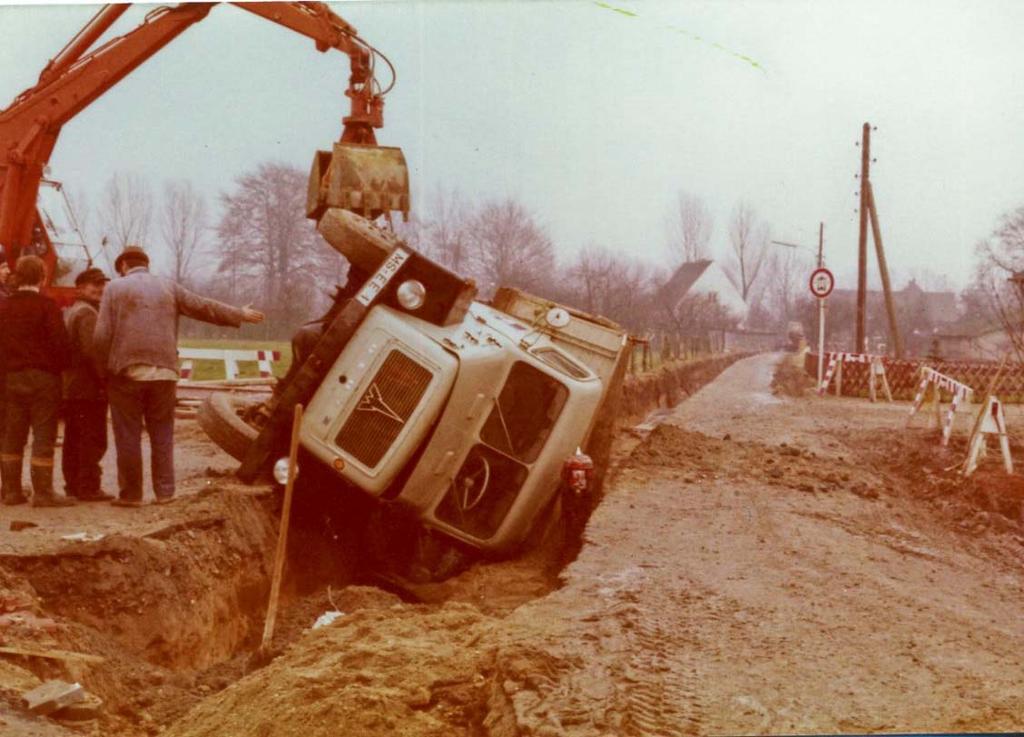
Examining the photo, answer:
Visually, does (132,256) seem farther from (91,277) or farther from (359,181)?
(359,181)

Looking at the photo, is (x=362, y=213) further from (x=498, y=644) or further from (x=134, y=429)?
(x=498, y=644)

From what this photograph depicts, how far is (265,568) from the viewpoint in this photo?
7891 millimetres

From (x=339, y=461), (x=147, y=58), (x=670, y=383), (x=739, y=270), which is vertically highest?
(x=147, y=58)

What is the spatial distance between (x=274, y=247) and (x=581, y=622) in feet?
13.6

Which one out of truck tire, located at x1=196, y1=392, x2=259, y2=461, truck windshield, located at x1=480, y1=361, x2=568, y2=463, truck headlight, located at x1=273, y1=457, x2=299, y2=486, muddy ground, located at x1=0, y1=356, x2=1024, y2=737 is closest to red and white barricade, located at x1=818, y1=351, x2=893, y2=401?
muddy ground, located at x1=0, y1=356, x2=1024, y2=737

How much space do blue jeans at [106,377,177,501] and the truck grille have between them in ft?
3.99

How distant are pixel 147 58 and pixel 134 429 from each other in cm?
244

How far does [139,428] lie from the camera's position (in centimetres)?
810

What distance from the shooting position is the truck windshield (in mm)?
8109

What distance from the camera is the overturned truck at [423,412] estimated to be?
7.70 metres

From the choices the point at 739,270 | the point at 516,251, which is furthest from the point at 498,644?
the point at 739,270

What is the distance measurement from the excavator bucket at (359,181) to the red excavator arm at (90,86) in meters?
0.13

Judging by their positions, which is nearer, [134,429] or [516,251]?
[134,429]

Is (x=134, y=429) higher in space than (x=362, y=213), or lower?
lower
